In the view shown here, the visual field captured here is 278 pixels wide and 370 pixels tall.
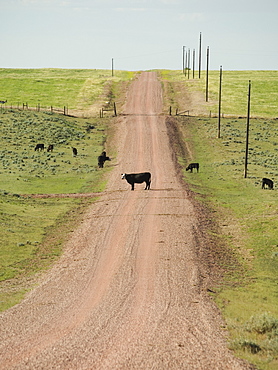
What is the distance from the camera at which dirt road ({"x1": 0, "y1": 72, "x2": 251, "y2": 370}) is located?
53.7 ft

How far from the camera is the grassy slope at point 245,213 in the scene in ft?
60.7

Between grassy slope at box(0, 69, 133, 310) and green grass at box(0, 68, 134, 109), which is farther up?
green grass at box(0, 68, 134, 109)

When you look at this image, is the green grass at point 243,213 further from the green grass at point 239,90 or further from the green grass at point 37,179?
the green grass at point 239,90

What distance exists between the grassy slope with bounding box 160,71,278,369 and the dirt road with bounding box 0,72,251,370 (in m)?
1.00

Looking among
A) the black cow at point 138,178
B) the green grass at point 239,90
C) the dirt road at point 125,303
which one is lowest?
the dirt road at point 125,303

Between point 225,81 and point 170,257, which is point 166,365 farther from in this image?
point 225,81

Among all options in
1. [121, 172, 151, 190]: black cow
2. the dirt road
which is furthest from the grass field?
[121, 172, 151, 190]: black cow

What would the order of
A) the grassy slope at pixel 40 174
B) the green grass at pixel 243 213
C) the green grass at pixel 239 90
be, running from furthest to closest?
1. the green grass at pixel 239 90
2. the grassy slope at pixel 40 174
3. the green grass at pixel 243 213

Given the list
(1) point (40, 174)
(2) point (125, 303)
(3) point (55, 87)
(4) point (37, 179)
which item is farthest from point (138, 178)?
(3) point (55, 87)

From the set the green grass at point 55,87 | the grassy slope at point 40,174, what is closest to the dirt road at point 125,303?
the grassy slope at point 40,174

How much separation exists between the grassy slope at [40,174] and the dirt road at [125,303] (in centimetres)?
151

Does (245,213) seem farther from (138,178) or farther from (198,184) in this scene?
(198,184)

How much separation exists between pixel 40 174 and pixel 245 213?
2357 cm

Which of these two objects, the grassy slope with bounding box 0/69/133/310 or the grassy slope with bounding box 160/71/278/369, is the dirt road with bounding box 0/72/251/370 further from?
the grassy slope with bounding box 0/69/133/310
